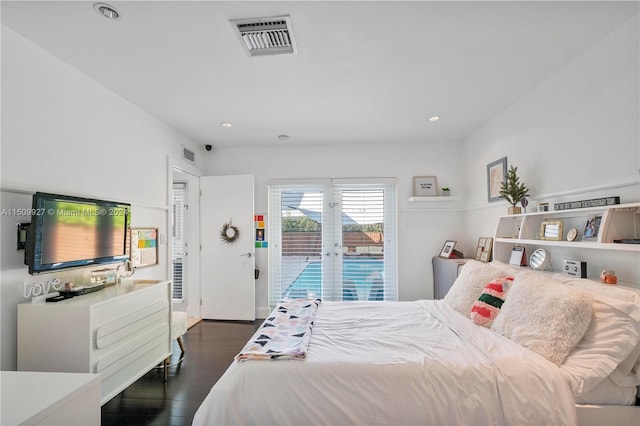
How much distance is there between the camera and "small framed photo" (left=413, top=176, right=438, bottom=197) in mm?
4383

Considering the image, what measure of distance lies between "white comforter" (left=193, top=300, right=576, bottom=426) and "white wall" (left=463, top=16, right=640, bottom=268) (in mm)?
1310

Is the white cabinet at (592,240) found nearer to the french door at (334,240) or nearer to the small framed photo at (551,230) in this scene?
the small framed photo at (551,230)

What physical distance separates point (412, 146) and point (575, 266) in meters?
2.71

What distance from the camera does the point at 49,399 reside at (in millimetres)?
1149

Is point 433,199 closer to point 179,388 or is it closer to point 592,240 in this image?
point 592,240

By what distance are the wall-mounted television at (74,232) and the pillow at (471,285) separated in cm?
291

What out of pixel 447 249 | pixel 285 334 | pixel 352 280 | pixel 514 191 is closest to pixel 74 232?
pixel 285 334

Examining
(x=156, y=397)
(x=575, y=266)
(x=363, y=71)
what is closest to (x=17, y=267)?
(x=156, y=397)

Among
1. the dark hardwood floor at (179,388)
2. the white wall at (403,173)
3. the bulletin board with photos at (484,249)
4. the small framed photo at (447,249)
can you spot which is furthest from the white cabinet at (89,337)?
the small framed photo at (447,249)

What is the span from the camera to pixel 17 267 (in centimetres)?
195

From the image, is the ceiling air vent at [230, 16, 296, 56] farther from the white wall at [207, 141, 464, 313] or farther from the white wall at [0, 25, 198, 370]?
the white wall at [207, 141, 464, 313]

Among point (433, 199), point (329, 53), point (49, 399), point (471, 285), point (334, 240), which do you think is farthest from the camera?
point (334, 240)

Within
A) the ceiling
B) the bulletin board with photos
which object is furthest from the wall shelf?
the ceiling

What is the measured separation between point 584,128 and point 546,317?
1.44 m
